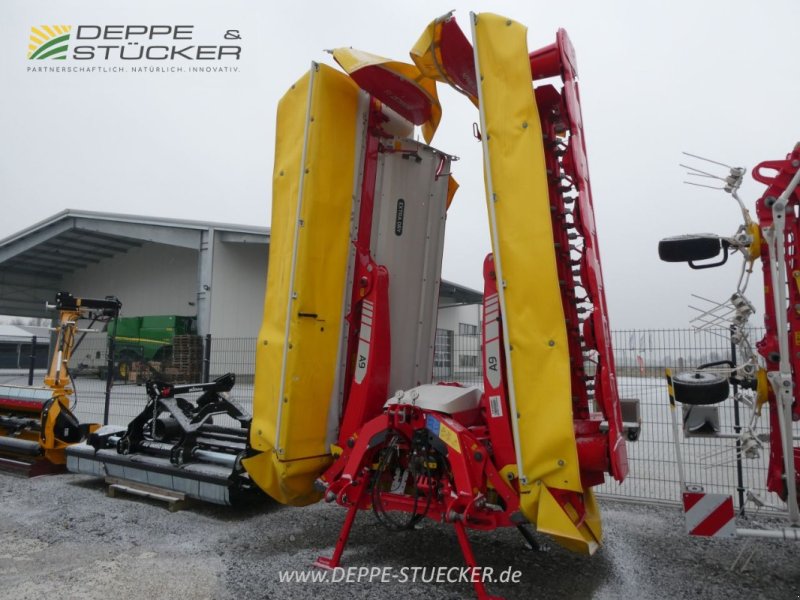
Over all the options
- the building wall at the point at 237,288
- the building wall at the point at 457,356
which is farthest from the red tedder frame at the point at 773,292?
the building wall at the point at 237,288

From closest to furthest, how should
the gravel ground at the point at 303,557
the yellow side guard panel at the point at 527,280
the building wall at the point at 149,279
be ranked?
the yellow side guard panel at the point at 527,280
the gravel ground at the point at 303,557
the building wall at the point at 149,279

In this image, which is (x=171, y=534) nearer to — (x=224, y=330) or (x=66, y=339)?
(x=66, y=339)

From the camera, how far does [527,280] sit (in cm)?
291

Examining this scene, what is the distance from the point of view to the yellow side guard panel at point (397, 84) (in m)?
3.65

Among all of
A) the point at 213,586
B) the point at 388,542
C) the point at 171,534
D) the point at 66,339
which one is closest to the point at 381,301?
the point at 388,542

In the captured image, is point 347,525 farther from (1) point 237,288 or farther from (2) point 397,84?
(1) point 237,288

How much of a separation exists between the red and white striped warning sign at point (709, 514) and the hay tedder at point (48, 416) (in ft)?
21.3

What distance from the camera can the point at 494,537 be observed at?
426 cm

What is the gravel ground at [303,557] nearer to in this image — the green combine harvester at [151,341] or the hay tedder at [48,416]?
the hay tedder at [48,416]

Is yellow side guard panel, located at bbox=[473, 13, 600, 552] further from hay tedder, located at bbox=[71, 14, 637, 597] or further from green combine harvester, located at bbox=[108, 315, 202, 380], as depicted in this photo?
green combine harvester, located at bbox=[108, 315, 202, 380]

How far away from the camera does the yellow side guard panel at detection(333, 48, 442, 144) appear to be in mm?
3650

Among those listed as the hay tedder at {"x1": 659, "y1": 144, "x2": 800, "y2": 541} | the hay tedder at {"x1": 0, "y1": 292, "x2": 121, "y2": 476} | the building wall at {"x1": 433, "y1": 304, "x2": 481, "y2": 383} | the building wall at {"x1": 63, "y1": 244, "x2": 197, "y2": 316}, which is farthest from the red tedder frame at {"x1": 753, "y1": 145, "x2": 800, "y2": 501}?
the building wall at {"x1": 63, "y1": 244, "x2": 197, "y2": 316}

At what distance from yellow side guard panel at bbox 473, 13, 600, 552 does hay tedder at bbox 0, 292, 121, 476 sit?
19.5 feet

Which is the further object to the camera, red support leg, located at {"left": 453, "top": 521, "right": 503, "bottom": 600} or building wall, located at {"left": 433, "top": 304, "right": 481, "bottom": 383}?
building wall, located at {"left": 433, "top": 304, "right": 481, "bottom": 383}
